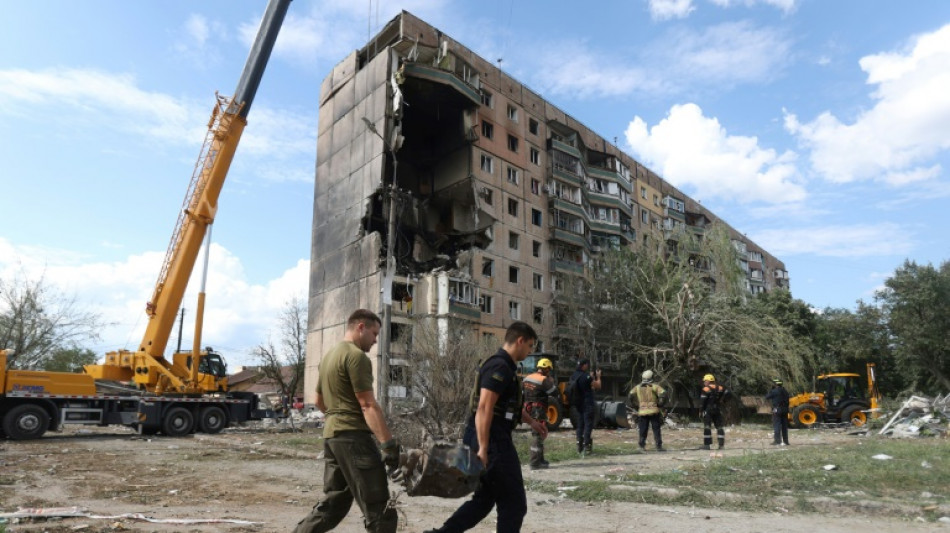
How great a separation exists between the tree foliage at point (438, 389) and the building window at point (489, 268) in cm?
2300

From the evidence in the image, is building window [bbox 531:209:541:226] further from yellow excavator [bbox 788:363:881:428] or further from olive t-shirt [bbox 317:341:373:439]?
olive t-shirt [bbox 317:341:373:439]

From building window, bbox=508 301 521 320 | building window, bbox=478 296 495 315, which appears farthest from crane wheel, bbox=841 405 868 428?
building window, bbox=508 301 521 320

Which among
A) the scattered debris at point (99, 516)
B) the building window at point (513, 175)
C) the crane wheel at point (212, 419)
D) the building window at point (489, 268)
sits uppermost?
the building window at point (513, 175)

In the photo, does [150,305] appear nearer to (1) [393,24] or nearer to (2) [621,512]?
(2) [621,512]

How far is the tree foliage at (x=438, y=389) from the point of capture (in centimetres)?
1422

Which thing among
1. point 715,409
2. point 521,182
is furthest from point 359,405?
point 521,182

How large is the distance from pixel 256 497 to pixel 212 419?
51.1 feet

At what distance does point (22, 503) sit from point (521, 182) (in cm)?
3907

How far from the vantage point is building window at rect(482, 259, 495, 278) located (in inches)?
1582

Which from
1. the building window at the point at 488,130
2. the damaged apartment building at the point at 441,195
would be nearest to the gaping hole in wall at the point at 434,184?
the damaged apartment building at the point at 441,195

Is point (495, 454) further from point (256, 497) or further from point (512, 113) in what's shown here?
point (512, 113)

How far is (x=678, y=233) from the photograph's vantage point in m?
34.5

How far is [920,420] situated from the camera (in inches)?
643

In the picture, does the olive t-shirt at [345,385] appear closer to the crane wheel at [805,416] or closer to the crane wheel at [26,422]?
the crane wheel at [26,422]
